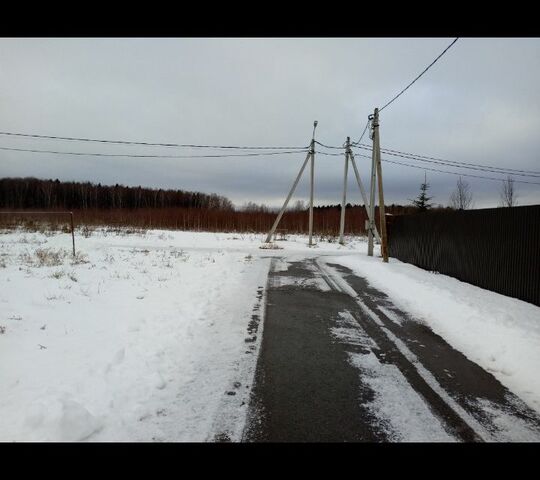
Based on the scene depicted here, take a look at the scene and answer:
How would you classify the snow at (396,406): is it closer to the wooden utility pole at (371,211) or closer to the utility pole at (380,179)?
the utility pole at (380,179)

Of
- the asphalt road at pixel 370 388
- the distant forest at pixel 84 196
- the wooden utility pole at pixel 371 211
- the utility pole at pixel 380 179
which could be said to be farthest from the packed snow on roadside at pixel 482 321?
the distant forest at pixel 84 196

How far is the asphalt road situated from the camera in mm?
3260

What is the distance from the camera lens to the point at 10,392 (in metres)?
3.64

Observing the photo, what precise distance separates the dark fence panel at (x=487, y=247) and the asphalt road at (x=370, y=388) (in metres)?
3.44

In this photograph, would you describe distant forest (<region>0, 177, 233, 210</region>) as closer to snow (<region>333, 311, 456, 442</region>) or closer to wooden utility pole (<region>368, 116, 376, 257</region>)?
wooden utility pole (<region>368, 116, 376, 257</region>)

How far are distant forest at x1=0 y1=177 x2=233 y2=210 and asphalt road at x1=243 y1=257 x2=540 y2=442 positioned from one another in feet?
306

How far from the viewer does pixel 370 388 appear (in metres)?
4.06

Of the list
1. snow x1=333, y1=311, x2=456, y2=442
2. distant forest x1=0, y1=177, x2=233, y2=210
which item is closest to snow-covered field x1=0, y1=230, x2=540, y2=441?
snow x1=333, y1=311, x2=456, y2=442

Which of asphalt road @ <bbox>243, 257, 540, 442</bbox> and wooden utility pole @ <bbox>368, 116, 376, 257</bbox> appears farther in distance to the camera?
wooden utility pole @ <bbox>368, 116, 376, 257</bbox>

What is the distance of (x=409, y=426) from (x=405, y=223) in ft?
44.8

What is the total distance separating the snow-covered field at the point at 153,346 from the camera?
3312 mm

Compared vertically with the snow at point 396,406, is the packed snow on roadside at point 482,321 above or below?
above

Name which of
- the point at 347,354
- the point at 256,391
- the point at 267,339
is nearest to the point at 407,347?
the point at 347,354
